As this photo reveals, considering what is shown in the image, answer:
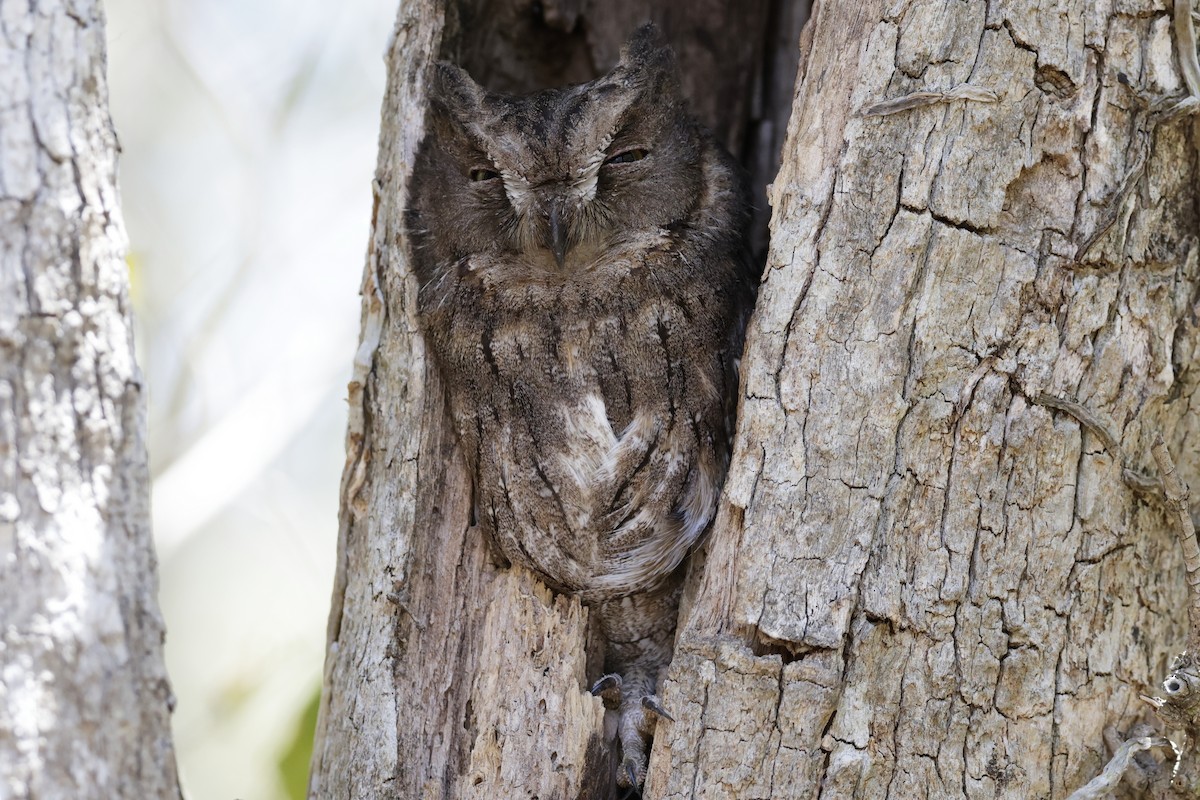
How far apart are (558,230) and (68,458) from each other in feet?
3.72

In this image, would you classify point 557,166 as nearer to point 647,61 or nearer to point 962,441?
point 647,61

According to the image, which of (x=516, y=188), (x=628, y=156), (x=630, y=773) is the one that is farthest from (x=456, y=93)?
(x=630, y=773)

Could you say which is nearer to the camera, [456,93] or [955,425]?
[955,425]

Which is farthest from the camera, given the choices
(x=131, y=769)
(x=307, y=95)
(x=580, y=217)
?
(x=307, y=95)

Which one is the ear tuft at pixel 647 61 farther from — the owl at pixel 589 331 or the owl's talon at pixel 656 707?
the owl's talon at pixel 656 707

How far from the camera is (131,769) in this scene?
4.98 feet

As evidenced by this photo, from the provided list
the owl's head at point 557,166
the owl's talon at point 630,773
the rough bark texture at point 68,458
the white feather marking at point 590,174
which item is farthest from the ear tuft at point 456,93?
the owl's talon at point 630,773

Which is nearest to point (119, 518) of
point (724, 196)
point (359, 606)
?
point (359, 606)

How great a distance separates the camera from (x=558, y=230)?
2.30 m

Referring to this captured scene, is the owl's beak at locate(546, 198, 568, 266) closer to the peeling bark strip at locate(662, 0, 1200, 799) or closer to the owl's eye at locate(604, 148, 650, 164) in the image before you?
the owl's eye at locate(604, 148, 650, 164)

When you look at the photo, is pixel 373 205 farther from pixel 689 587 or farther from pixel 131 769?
pixel 131 769

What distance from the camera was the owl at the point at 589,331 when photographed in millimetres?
2420

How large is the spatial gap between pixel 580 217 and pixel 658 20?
152 centimetres

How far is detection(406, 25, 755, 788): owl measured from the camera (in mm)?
2420
